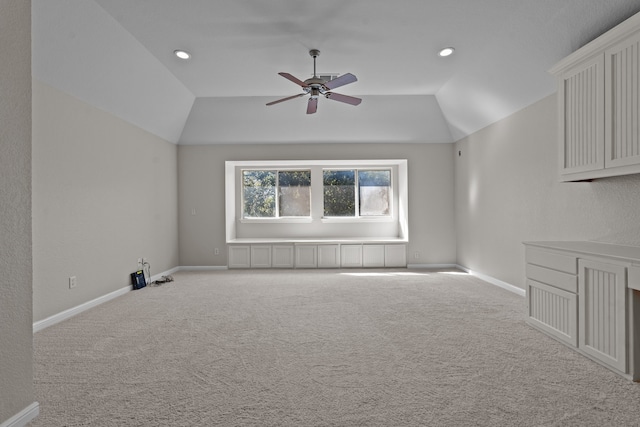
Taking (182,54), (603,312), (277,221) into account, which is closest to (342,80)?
(182,54)

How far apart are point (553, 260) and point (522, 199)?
68.0 inches

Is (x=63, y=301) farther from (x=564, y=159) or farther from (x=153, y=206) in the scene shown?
(x=564, y=159)

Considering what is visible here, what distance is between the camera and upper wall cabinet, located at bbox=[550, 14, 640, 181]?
236 centimetres

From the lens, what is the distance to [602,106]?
2600 millimetres

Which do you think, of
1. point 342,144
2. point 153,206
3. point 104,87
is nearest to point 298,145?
point 342,144

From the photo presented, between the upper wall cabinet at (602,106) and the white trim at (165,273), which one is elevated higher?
the upper wall cabinet at (602,106)

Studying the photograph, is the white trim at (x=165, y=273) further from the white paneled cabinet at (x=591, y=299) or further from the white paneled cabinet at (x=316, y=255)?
the white paneled cabinet at (x=591, y=299)

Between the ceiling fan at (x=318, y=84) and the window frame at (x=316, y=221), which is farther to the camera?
the window frame at (x=316, y=221)

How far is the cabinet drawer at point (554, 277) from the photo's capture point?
260cm

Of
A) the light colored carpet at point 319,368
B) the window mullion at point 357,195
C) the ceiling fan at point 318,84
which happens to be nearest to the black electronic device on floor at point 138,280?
the light colored carpet at point 319,368

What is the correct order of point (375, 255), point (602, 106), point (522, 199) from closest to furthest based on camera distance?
point (602, 106), point (522, 199), point (375, 255)

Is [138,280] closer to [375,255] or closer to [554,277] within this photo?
[375,255]

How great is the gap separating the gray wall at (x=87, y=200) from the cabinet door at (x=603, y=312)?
477 centimetres

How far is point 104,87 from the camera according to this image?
3.92 m
